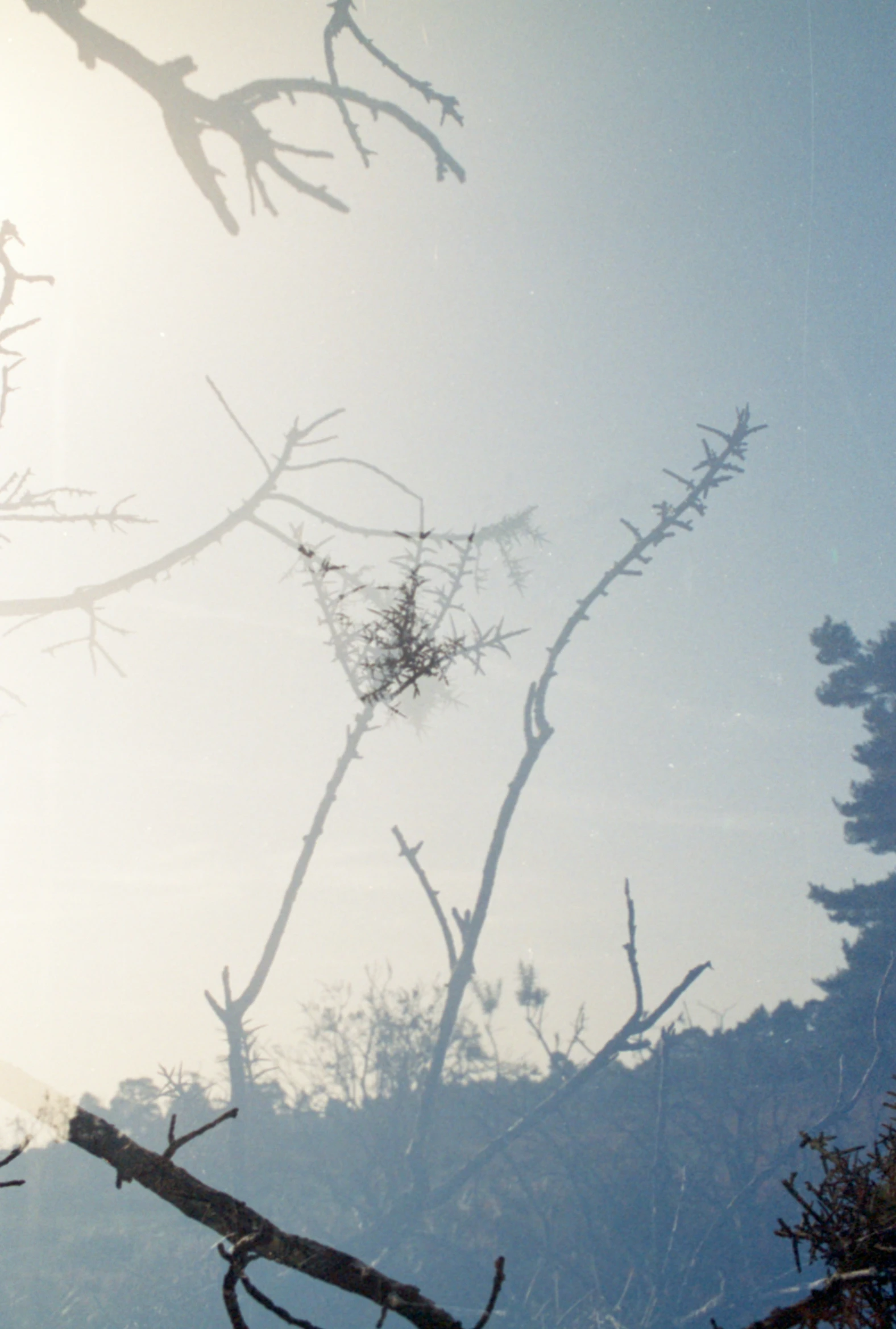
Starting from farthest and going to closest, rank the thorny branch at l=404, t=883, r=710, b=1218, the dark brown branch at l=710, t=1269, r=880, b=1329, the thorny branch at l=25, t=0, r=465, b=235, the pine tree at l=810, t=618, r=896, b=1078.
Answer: the pine tree at l=810, t=618, r=896, b=1078, the thorny branch at l=404, t=883, r=710, b=1218, the thorny branch at l=25, t=0, r=465, b=235, the dark brown branch at l=710, t=1269, r=880, b=1329

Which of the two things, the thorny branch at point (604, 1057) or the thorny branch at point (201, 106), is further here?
the thorny branch at point (604, 1057)

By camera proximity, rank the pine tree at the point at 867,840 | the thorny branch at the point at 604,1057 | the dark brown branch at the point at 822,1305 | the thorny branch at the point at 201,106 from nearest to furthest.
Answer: the dark brown branch at the point at 822,1305 < the thorny branch at the point at 201,106 < the thorny branch at the point at 604,1057 < the pine tree at the point at 867,840

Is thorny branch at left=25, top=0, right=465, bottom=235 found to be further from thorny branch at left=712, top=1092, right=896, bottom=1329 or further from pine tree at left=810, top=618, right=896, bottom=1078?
pine tree at left=810, top=618, right=896, bottom=1078

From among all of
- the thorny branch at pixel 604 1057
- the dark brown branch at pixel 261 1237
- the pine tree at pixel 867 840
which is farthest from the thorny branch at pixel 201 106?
the pine tree at pixel 867 840

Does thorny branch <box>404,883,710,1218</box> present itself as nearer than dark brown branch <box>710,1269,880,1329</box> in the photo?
No

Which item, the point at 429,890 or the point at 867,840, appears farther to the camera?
the point at 867,840

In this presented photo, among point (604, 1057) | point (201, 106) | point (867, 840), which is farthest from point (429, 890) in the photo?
point (867, 840)

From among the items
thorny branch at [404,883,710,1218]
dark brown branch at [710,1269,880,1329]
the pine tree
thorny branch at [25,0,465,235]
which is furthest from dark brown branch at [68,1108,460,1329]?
the pine tree

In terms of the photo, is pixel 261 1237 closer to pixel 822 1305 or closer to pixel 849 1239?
pixel 822 1305

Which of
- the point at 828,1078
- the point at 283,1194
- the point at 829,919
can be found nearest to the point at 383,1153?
the point at 283,1194

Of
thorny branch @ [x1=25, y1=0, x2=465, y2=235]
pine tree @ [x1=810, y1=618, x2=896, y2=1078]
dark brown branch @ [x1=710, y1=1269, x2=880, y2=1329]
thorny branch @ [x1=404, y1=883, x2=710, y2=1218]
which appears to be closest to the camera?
dark brown branch @ [x1=710, y1=1269, x2=880, y2=1329]

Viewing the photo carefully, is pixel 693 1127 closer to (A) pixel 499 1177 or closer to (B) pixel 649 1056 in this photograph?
(B) pixel 649 1056

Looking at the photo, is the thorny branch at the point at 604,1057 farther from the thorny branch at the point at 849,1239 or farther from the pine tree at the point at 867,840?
the pine tree at the point at 867,840

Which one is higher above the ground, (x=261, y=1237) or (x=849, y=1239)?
(x=261, y=1237)
